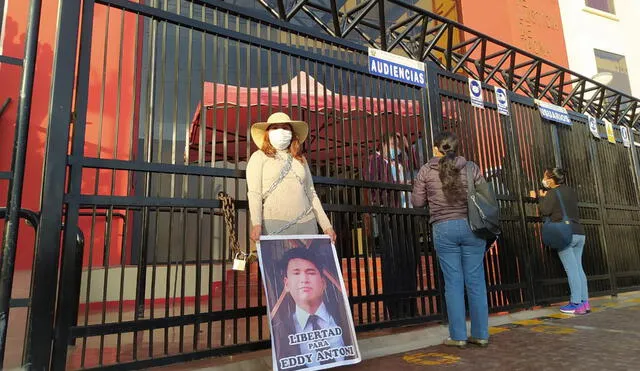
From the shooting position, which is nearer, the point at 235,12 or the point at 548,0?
the point at 235,12

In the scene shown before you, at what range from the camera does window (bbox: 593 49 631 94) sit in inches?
474

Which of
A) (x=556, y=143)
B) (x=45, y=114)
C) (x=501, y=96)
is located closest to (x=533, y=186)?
(x=556, y=143)

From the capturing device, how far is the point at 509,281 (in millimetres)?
5172

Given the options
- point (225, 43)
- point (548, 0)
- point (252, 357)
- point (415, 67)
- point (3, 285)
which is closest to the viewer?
point (3, 285)

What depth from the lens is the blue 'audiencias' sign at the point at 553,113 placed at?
642 centimetres

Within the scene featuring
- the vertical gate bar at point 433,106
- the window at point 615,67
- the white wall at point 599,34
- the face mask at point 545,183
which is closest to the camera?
the vertical gate bar at point 433,106

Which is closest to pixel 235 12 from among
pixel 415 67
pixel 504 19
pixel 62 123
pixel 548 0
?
pixel 62 123

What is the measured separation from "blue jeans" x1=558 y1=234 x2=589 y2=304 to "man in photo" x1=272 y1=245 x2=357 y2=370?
149 inches

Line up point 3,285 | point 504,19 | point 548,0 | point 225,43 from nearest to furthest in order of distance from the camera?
point 3,285 < point 225,43 < point 504,19 < point 548,0

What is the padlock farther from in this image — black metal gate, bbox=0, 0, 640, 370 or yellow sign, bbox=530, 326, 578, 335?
yellow sign, bbox=530, 326, 578, 335

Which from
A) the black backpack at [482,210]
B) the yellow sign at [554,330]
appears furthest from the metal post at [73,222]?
the yellow sign at [554,330]

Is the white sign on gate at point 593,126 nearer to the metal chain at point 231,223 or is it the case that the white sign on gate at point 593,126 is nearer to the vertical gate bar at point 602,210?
the vertical gate bar at point 602,210

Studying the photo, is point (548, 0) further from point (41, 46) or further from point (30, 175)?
point (30, 175)

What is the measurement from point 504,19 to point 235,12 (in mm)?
9173
